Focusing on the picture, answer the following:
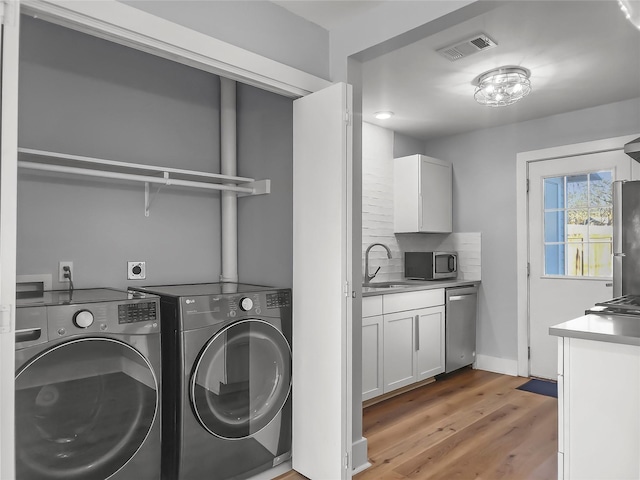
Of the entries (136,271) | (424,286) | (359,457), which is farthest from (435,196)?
(136,271)

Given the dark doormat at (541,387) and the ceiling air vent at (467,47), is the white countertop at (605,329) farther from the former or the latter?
the dark doormat at (541,387)

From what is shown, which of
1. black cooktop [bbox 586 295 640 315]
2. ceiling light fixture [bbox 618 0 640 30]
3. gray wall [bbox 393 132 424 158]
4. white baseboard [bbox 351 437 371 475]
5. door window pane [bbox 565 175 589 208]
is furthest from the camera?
gray wall [bbox 393 132 424 158]

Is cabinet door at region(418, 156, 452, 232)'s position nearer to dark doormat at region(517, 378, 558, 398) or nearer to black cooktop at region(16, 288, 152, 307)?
dark doormat at region(517, 378, 558, 398)

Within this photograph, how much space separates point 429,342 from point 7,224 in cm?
332

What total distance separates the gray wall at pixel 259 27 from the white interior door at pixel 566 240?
269 centimetres

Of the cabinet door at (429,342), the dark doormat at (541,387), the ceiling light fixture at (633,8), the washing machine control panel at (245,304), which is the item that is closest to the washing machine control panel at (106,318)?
the washing machine control panel at (245,304)

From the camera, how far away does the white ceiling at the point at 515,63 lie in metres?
2.36

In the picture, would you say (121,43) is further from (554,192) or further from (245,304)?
(554,192)

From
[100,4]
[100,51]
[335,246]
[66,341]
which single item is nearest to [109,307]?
[66,341]

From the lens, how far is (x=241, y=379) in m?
2.25

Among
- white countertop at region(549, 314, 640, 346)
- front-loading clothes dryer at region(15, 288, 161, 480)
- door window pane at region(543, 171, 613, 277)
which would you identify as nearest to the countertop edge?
door window pane at region(543, 171, 613, 277)

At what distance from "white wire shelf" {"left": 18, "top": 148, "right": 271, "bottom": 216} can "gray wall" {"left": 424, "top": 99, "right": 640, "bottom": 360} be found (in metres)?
2.69

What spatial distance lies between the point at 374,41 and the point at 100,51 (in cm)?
146

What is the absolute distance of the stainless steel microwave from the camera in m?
4.34
